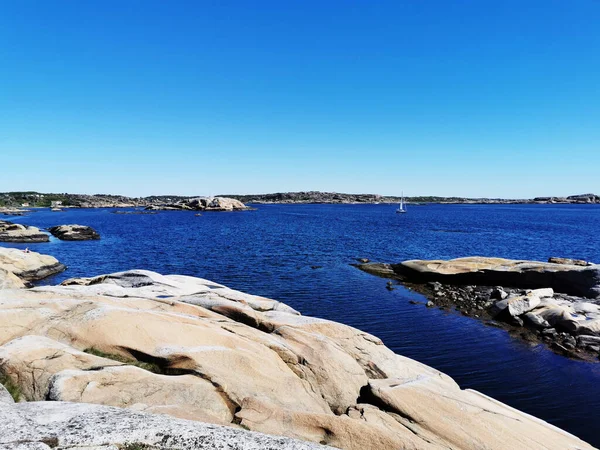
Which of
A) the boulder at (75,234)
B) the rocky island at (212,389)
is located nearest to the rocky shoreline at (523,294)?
the rocky island at (212,389)

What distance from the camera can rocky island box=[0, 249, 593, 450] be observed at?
7777 mm

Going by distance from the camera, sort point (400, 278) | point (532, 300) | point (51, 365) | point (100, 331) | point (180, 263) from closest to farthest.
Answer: point (51, 365) < point (100, 331) < point (532, 300) < point (400, 278) < point (180, 263)

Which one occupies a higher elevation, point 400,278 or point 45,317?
point 45,317

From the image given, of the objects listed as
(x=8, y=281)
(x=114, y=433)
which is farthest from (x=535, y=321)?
(x=8, y=281)

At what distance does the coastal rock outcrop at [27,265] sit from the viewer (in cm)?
4181

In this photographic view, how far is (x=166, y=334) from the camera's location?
13625 millimetres

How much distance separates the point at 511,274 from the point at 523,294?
11.9ft

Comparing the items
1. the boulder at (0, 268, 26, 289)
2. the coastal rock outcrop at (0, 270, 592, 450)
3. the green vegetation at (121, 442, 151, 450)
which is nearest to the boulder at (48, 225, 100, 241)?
the boulder at (0, 268, 26, 289)

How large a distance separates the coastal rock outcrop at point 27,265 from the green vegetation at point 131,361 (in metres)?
36.2

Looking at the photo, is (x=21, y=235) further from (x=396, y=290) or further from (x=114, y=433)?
(x=114, y=433)

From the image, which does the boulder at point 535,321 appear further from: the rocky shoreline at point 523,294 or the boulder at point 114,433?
the boulder at point 114,433

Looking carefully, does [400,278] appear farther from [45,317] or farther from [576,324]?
[45,317]

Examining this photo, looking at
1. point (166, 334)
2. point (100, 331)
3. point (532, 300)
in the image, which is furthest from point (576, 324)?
point (100, 331)

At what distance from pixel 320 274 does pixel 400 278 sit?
932cm
